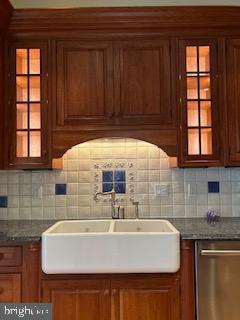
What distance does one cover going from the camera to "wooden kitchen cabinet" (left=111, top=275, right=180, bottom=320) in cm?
177

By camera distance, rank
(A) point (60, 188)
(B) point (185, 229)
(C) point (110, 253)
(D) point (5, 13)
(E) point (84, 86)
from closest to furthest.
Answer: (C) point (110, 253), (B) point (185, 229), (D) point (5, 13), (E) point (84, 86), (A) point (60, 188)

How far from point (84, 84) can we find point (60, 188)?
2.76 ft

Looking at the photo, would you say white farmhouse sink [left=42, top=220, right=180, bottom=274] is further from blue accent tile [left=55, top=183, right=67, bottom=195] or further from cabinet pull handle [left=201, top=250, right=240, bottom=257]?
blue accent tile [left=55, top=183, right=67, bottom=195]

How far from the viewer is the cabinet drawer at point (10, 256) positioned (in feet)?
5.92

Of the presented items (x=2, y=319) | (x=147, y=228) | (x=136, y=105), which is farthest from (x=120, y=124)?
(x=2, y=319)

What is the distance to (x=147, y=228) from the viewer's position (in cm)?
228

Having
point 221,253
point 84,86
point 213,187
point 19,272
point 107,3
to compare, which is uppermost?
point 107,3

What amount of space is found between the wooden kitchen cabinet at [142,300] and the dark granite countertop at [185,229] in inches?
13.0

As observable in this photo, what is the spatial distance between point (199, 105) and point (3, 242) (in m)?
1.59

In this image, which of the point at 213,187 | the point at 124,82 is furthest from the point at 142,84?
the point at 213,187

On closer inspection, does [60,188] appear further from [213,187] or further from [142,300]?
[213,187]

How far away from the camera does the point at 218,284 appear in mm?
1772

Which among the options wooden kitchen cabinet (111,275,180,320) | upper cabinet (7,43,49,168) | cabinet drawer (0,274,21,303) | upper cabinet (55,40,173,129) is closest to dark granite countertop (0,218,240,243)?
cabinet drawer (0,274,21,303)

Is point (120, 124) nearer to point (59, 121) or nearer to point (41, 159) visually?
point (59, 121)
